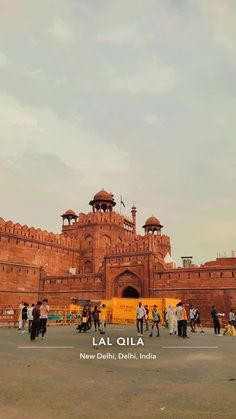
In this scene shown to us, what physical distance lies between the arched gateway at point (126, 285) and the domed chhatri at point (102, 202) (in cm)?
1215

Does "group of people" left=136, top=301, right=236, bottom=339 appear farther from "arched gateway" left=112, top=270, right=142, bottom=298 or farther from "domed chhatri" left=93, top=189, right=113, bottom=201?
"domed chhatri" left=93, top=189, right=113, bottom=201

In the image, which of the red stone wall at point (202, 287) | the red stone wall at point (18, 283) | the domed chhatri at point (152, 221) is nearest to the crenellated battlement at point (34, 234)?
the red stone wall at point (18, 283)

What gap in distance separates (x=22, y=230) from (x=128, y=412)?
31.6m

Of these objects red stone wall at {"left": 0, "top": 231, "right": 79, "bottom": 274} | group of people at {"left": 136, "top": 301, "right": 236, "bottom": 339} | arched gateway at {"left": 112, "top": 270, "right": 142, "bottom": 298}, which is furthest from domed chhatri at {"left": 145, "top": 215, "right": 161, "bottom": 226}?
group of people at {"left": 136, "top": 301, "right": 236, "bottom": 339}

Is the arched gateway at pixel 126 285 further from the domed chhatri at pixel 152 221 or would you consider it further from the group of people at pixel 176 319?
the domed chhatri at pixel 152 221

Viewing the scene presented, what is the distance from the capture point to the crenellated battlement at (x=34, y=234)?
3291cm

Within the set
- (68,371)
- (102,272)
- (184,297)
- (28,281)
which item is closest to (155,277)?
(184,297)

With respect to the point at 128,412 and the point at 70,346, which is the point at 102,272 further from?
the point at 128,412

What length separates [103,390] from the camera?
16.5 ft

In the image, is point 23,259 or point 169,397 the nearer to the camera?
point 169,397

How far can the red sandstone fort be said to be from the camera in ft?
85.9

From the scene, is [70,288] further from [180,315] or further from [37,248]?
[180,315]

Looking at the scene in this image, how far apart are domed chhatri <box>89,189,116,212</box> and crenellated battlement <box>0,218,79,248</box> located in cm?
482

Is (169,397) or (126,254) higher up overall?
(126,254)
